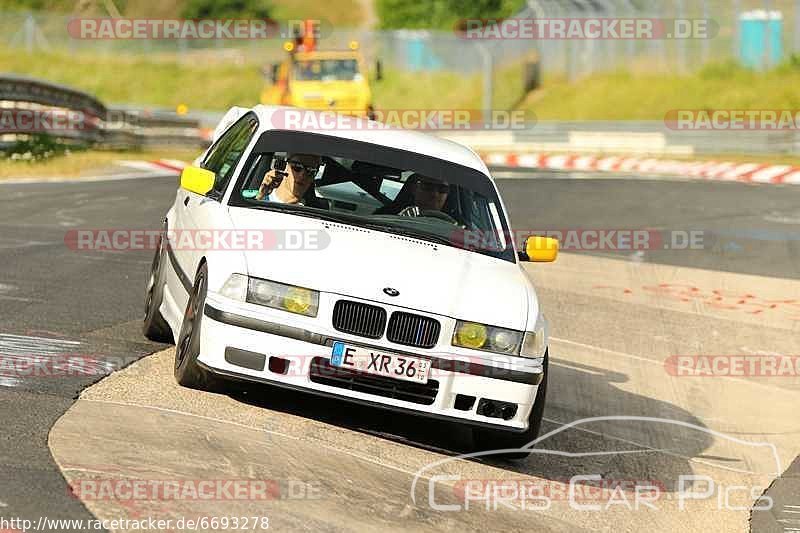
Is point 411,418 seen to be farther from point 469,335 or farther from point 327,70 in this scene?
point 327,70

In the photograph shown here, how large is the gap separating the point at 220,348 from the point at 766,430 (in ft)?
12.6

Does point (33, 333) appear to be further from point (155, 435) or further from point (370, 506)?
point (370, 506)

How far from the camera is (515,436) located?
24.8 ft

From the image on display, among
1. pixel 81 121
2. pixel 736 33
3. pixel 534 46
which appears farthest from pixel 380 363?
pixel 534 46

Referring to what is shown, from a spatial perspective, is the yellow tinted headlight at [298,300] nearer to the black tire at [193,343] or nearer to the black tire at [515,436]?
the black tire at [193,343]

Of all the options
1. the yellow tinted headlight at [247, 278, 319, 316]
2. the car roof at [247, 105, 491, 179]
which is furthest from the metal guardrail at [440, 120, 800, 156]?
the yellow tinted headlight at [247, 278, 319, 316]

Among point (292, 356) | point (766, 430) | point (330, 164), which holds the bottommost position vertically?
point (766, 430)

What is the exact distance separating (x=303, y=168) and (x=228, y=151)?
87 cm

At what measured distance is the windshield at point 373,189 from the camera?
8281 mm

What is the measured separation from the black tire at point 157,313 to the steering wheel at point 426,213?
67.0 inches

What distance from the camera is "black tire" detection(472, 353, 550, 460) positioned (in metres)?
7.55

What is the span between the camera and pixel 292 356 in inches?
281

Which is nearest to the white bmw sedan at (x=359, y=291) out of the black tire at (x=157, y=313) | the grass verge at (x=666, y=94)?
the black tire at (x=157, y=313)

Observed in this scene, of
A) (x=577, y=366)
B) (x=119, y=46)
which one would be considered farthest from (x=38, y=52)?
(x=577, y=366)
